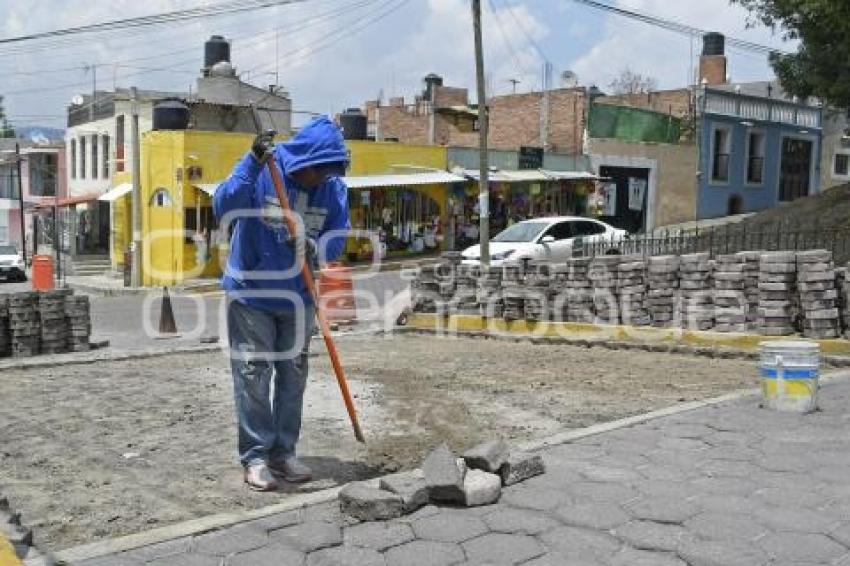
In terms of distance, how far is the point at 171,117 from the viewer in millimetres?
26328

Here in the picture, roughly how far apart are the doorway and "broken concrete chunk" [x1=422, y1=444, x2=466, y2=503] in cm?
3629

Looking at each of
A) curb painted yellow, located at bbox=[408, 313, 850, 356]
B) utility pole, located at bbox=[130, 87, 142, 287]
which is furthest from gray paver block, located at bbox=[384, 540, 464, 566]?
utility pole, located at bbox=[130, 87, 142, 287]

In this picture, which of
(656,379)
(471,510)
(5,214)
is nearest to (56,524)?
(471,510)

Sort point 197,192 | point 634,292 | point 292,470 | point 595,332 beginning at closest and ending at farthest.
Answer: point 292,470
point 634,292
point 595,332
point 197,192

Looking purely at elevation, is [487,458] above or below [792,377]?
below

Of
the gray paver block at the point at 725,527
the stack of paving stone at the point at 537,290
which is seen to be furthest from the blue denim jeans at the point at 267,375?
the stack of paving stone at the point at 537,290

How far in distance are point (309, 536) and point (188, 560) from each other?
53 cm

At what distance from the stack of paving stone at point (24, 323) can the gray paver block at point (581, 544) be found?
29.1 ft

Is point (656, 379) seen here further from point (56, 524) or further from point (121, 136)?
point (121, 136)

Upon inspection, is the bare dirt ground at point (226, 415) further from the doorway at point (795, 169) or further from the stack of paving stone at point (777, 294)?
the doorway at point (795, 169)

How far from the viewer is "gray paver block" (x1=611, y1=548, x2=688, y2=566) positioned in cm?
362

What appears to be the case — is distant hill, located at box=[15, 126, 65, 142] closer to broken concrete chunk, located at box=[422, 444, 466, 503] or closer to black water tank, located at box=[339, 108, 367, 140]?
black water tank, located at box=[339, 108, 367, 140]

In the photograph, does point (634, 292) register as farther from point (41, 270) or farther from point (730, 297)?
point (41, 270)

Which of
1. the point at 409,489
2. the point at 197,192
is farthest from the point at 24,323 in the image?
the point at 197,192
